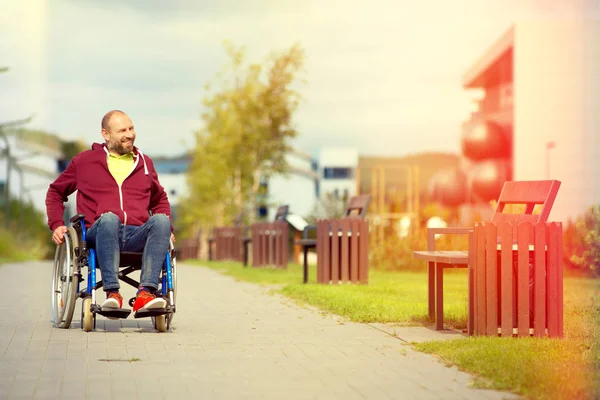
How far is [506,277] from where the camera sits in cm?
721

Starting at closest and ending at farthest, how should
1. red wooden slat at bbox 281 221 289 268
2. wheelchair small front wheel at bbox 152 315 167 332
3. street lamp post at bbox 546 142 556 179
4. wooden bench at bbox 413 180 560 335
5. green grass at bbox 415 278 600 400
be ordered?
green grass at bbox 415 278 600 400 < wooden bench at bbox 413 180 560 335 < wheelchair small front wheel at bbox 152 315 167 332 < red wooden slat at bbox 281 221 289 268 < street lamp post at bbox 546 142 556 179

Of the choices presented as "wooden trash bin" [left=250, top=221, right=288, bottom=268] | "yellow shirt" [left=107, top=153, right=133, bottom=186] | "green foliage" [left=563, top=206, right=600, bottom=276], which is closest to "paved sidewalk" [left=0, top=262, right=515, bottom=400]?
"yellow shirt" [left=107, top=153, right=133, bottom=186]

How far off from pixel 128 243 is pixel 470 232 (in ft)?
7.62

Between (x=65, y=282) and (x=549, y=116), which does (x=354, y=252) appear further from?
(x=549, y=116)

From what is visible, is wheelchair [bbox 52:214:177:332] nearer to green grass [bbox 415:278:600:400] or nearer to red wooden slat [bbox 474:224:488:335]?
green grass [bbox 415:278:600:400]

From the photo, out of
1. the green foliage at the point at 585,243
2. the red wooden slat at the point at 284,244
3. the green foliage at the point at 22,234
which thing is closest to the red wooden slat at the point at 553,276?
the green foliage at the point at 585,243

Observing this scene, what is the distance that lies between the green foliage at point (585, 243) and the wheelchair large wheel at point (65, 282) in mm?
7633

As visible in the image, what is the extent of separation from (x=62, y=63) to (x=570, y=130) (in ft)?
83.7

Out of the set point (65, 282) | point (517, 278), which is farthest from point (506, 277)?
point (65, 282)

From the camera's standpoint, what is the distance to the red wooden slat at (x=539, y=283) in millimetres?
7211

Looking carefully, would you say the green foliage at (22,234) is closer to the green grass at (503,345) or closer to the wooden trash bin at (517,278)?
the green grass at (503,345)

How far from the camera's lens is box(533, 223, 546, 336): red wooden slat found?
7.21 m

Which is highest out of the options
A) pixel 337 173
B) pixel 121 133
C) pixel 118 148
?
pixel 337 173

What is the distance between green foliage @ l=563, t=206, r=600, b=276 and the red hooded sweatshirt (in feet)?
24.4
